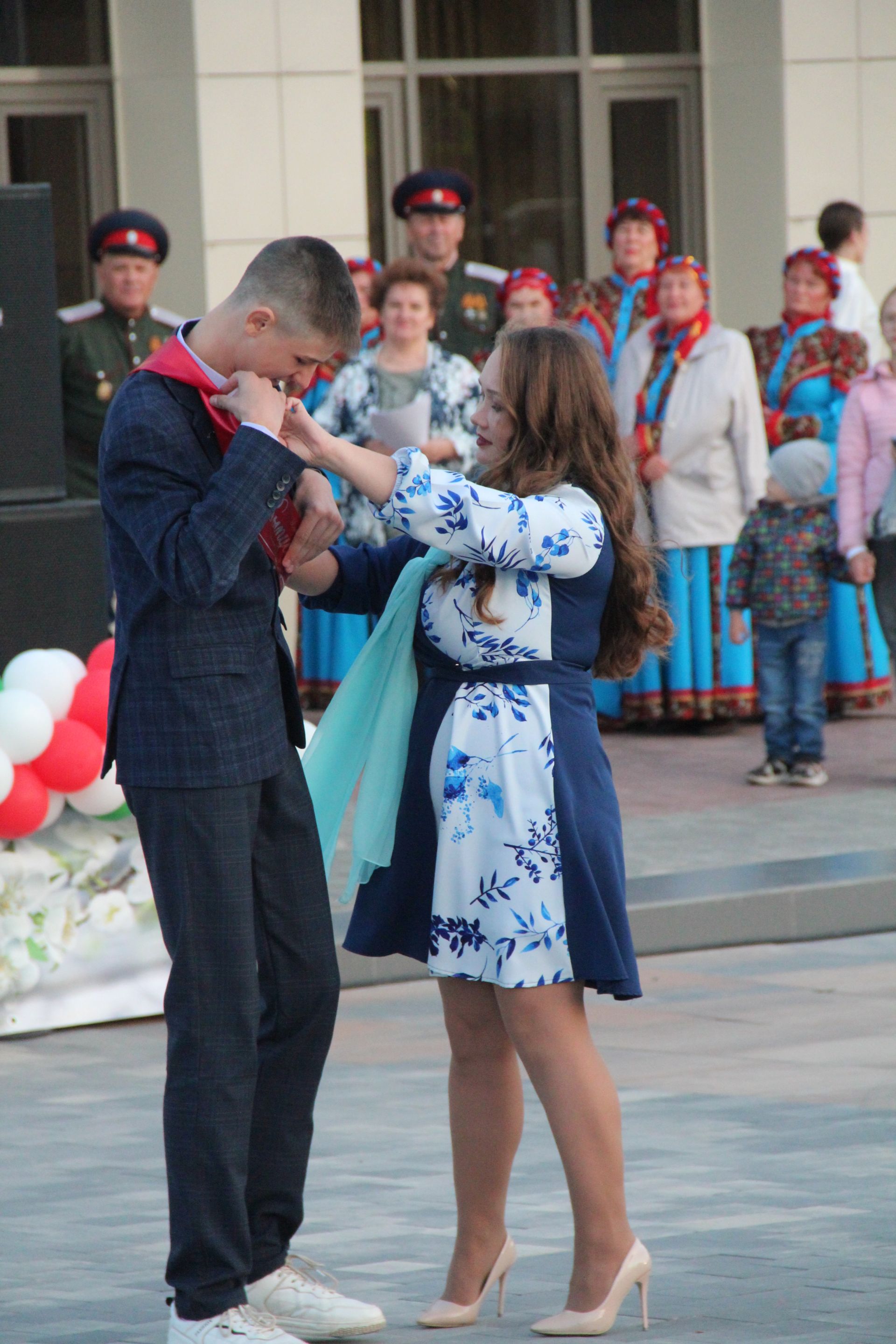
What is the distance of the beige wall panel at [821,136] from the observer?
1317 centimetres

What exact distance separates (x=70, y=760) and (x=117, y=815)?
0.32 m

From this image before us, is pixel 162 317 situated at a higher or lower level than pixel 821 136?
lower

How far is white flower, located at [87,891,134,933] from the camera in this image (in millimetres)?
6230

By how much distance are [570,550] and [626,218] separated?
7.42 m

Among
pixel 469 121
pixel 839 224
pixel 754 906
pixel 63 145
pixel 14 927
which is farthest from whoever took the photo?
pixel 469 121

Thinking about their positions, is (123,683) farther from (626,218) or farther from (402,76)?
(402,76)

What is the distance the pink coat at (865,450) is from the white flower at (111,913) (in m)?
4.10

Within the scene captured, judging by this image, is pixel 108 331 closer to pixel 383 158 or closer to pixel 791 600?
pixel 791 600

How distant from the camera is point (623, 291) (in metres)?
11.0

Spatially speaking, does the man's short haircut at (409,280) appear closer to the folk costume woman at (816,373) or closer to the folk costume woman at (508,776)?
the folk costume woman at (816,373)

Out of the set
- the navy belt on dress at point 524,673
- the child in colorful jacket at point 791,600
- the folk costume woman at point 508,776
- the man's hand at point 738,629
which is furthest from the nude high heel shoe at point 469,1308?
the man's hand at point 738,629

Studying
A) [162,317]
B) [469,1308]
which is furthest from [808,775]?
[469,1308]

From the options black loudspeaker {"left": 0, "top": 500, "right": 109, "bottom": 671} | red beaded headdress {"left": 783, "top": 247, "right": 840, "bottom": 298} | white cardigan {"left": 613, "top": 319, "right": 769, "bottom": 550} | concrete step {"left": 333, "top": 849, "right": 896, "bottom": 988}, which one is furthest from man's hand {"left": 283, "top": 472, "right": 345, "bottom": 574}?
red beaded headdress {"left": 783, "top": 247, "right": 840, "bottom": 298}

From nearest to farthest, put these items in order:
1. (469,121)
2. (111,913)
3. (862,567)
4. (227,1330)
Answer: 1. (227,1330)
2. (111,913)
3. (862,567)
4. (469,121)
